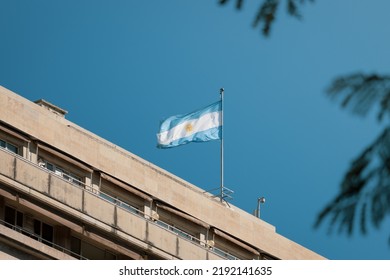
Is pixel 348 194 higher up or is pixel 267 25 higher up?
pixel 267 25

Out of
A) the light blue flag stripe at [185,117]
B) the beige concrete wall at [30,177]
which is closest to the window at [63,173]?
the beige concrete wall at [30,177]

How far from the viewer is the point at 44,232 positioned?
38312 mm

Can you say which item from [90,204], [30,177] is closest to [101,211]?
[90,204]

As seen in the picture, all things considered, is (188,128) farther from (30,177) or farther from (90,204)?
(30,177)

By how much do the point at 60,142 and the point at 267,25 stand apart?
1293 inches

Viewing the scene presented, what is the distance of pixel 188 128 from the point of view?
4888 centimetres

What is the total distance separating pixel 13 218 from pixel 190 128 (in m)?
12.6

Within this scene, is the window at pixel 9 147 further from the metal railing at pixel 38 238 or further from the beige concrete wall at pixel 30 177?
the metal railing at pixel 38 238

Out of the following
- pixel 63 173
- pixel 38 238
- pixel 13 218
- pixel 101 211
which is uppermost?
pixel 63 173

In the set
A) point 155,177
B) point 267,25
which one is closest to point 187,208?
point 155,177

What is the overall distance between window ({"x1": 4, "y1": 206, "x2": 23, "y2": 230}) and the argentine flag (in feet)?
37.3

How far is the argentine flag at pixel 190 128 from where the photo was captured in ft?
159
